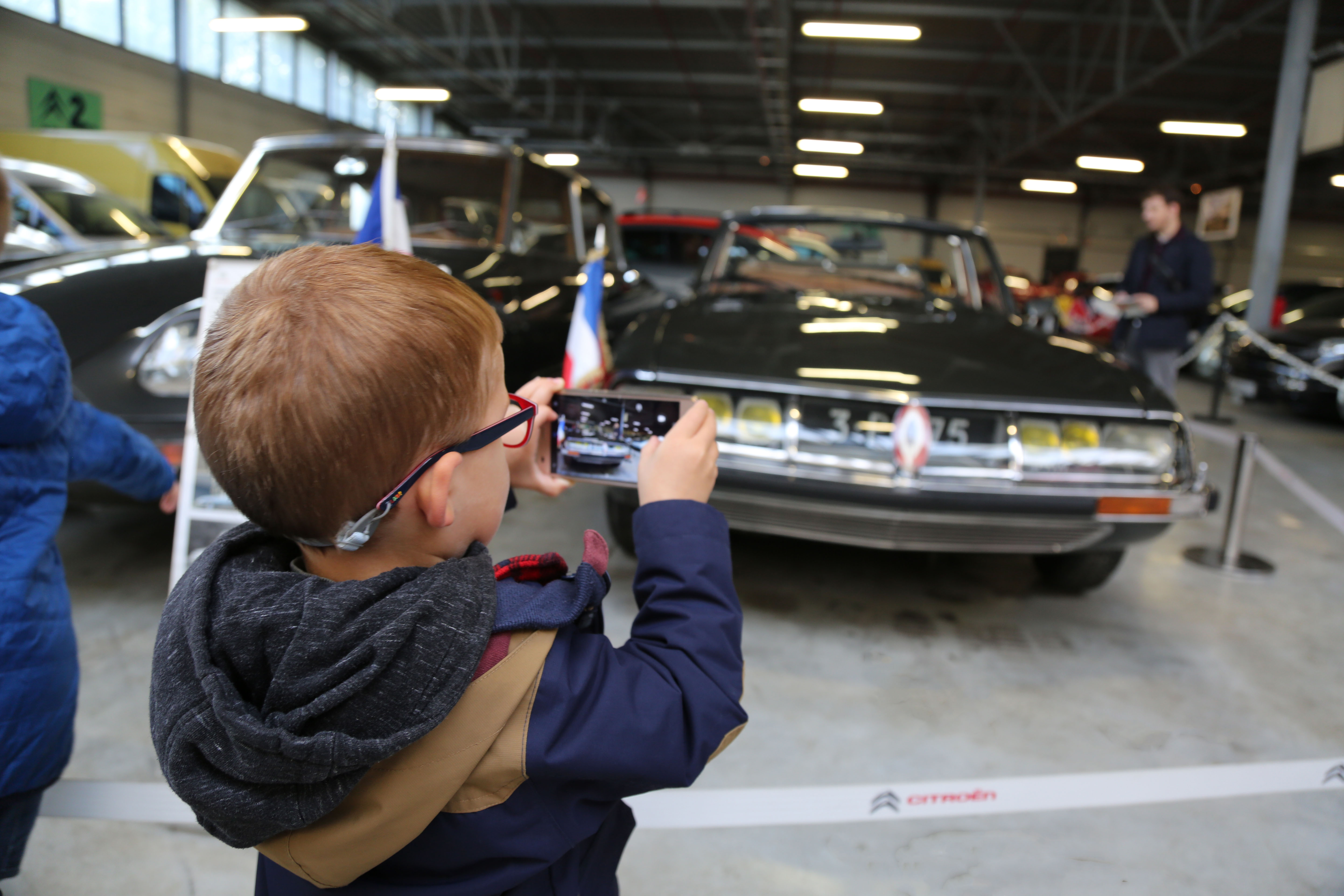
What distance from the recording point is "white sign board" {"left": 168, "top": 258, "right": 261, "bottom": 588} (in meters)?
2.17

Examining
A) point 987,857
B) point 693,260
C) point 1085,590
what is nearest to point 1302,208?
point 693,260

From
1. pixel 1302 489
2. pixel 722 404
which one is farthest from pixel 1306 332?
pixel 722 404

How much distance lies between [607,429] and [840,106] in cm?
1549

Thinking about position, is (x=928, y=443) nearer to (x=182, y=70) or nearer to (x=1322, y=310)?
(x=1322, y=310)

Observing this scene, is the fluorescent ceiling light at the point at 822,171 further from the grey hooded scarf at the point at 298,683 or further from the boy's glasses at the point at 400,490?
the grey hooded scarf at the point at 298,683

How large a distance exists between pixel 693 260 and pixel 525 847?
7350mm

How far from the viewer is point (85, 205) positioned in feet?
21.1

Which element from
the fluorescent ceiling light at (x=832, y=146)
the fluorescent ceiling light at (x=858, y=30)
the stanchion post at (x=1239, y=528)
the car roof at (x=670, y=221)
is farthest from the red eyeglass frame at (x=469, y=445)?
the fluorescent ceiling light at (x=832, y=146)

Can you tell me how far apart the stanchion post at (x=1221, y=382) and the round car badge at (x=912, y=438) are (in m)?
5.87

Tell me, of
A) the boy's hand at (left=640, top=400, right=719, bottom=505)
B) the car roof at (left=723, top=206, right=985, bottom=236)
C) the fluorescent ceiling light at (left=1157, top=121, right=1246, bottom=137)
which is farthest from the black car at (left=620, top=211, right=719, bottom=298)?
the fluorescent ceiling light at (left=1157, top=121, right=1246, bottom=137)

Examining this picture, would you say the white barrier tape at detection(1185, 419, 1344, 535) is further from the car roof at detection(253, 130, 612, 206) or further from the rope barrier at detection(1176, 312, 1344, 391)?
the car roof at detection(253, 130, 612, 206)

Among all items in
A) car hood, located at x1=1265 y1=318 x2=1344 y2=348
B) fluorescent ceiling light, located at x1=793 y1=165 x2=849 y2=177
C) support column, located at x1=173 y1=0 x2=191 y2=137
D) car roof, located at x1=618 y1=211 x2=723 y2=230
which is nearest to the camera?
car hood, located at x1=1265 y1=318 x2=1344 y2=348

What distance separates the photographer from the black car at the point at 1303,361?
7.15 meters

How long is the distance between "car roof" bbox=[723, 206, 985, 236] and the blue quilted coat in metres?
2.74
